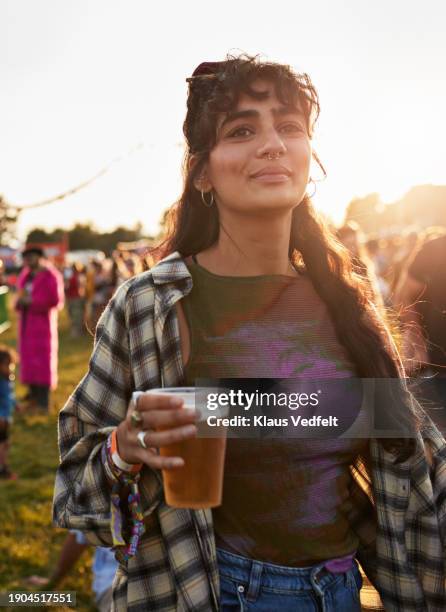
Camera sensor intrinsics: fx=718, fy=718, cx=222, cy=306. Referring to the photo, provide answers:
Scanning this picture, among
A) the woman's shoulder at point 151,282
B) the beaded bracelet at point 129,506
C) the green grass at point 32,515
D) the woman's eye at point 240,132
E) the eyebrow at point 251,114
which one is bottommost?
the green grass at point 32,515

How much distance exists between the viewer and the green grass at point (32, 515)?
14.4ft

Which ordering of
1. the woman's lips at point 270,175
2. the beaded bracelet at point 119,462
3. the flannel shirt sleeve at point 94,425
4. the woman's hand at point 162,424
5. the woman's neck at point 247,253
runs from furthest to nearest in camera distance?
the woman's neck at point 247,253, the woman's lips at point 270,175, the flannel shirt sleeve at point 94,425, the beaded bracelet at point 119,462, the woman's hand at point 162,424

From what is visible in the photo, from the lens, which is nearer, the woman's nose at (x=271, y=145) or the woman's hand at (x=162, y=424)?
the woman's hand at (x=162, y=424)

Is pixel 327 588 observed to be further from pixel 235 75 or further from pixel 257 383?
pixel 235 75

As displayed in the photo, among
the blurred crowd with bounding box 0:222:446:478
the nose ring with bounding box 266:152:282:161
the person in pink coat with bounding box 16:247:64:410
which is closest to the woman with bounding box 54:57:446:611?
the nose ring with bounding box 266:152:282:161

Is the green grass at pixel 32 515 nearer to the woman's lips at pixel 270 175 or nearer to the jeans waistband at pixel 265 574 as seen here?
the jeans waistband at pixel 265 574

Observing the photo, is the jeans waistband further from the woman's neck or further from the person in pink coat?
the person in pink coat

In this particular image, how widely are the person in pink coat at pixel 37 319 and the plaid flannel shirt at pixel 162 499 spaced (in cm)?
661

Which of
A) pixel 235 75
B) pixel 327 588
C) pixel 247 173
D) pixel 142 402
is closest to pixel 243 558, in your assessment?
pixel 327 588

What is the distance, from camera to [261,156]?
5.75ft

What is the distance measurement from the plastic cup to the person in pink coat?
275 inches

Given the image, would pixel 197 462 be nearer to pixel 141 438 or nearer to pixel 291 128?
pixel 141 438

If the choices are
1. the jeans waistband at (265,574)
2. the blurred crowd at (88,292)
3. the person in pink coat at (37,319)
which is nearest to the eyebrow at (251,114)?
the jeans waistband at (265,574)

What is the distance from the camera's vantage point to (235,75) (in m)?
1.83
